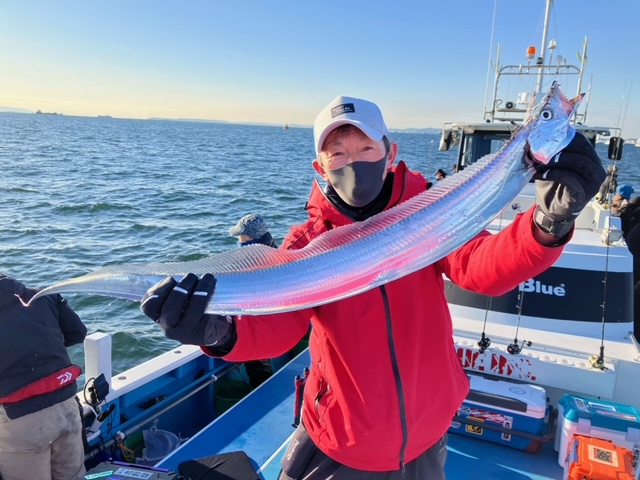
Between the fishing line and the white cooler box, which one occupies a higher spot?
the fishing line

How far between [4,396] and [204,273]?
295 cm

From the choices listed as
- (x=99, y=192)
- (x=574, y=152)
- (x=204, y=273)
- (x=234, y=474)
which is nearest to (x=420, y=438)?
(x=204, y=273)

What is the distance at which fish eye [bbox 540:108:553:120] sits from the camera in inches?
70.8

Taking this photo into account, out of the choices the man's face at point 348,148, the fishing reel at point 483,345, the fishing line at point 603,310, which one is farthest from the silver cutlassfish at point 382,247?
the fishing line at point 603,310

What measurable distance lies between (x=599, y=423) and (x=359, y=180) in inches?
127

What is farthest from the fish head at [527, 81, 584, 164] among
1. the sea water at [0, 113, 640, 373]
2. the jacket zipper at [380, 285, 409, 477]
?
the sea water at [0, 113, 640, 373]

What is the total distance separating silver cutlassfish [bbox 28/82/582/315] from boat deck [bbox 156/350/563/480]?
109 inches

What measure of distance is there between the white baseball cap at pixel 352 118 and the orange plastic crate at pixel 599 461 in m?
2.98

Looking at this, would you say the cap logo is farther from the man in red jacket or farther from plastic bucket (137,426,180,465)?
plastic bucket (137,426,180,465)

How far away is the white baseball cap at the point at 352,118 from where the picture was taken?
2262mm

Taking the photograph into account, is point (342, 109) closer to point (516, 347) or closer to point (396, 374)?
point (396, 374)

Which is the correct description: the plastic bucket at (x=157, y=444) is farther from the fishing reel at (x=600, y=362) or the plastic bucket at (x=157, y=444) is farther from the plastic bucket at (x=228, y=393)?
the fishing reel at (x=600, y=362)

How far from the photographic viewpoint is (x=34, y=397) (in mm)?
4086

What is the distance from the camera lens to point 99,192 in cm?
2439
